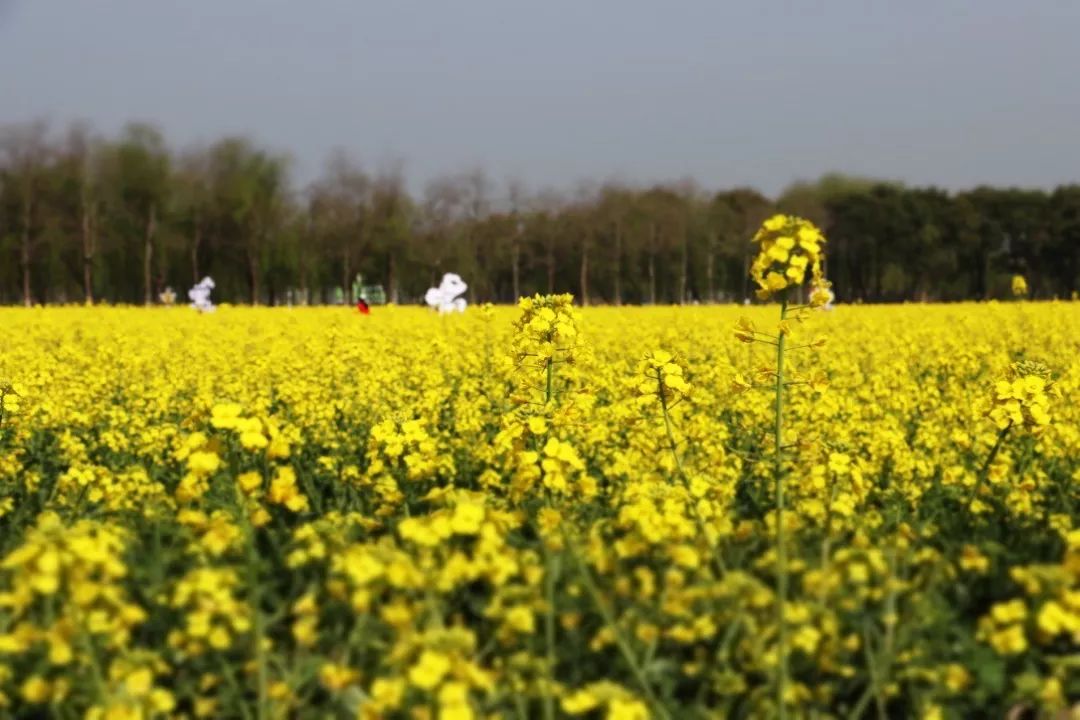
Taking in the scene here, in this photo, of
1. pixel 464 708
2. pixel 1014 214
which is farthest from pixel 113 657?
pixel 1014 214

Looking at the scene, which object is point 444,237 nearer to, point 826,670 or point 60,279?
point 60,279

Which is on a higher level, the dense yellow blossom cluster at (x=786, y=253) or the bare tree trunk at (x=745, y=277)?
the bare tree trunk at (x=745, y=277)

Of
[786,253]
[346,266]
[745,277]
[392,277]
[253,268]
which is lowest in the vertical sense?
[786,253]

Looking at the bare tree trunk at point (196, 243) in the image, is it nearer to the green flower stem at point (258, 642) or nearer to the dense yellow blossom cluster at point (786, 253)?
the dense yellow blossom cluster at point (786, 253)

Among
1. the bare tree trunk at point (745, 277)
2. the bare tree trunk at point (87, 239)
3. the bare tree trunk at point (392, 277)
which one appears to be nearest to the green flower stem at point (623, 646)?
the bare tree trunk at point (87, 239)

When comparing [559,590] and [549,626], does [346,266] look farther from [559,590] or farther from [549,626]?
[549,626]

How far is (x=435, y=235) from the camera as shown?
56.2m

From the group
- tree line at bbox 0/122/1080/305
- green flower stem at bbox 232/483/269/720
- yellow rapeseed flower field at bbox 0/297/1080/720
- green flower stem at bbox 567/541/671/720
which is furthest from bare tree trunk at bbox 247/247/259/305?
green flower stem at bbox 567/541/671/720

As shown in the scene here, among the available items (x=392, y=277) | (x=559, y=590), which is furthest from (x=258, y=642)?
(x=392, y=277)

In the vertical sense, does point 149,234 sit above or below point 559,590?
above

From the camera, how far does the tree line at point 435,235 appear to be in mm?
50031

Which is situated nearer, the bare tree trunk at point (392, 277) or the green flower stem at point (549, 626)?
the green flower stem at point (549, 626)

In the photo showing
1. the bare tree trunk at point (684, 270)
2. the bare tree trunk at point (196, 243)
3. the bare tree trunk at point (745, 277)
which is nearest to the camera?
the bare tree trunk at point (196, 243)

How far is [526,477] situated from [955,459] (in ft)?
9.04
